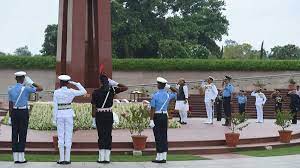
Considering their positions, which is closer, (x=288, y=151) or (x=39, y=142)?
(x=39, y=142)

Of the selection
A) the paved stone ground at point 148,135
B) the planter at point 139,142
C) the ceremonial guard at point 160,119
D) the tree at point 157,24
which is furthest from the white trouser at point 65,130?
the tree at point 157,24

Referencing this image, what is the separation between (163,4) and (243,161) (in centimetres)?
3246

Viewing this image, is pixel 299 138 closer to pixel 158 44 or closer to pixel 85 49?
pixel 85 49

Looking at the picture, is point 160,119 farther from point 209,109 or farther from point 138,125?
point 209,109

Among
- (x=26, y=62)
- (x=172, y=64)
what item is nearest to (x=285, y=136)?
(x=172, y=64)

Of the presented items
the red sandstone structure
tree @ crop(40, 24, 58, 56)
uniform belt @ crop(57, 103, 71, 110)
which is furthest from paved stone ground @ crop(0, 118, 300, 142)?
tree @ crop(40, 24, 58, 56)

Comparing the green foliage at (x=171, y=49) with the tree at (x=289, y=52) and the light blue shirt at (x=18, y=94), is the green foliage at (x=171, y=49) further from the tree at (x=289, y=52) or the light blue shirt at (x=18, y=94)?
the light blue shirt at (x=18, y=94)

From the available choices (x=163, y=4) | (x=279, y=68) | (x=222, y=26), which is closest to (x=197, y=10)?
(x=222, y=26)

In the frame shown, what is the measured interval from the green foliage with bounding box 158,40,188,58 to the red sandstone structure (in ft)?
77.2

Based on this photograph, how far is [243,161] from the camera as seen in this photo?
1127 cm

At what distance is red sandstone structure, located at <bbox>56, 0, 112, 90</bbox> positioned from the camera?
1656cm

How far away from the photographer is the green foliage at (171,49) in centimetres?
4078

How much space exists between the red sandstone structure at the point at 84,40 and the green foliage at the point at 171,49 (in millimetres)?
23535

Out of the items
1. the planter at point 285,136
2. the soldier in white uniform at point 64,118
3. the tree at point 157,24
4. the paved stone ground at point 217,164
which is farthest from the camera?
the tree at point 157,24
